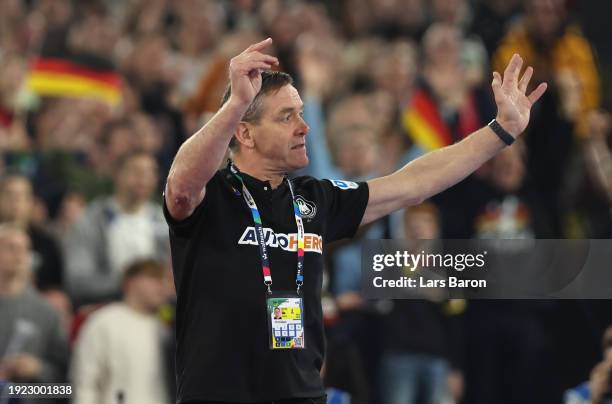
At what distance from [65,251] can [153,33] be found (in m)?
3.30

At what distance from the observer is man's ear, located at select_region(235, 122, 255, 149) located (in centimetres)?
425

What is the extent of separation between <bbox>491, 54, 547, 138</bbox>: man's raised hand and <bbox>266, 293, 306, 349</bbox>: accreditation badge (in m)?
1.11

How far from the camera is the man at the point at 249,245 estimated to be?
380 centimetres

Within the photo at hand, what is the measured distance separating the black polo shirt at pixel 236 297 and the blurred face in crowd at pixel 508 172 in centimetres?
409

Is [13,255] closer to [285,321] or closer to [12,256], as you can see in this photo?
[12,256]

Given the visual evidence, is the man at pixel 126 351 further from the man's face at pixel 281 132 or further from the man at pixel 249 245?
the man's face at pixel 281 132

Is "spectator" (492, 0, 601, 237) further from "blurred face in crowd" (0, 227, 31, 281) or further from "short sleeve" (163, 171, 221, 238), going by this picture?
"short sleeve" (163, 171, 221, 238)

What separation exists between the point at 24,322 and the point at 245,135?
3.38 m

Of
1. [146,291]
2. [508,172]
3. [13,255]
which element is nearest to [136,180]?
[146,291]

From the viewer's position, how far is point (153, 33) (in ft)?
35.3

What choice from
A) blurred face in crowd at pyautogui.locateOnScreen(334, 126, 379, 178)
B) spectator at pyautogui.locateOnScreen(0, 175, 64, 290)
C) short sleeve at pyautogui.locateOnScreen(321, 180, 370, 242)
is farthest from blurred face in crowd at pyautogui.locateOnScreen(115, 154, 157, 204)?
short sleeve at pyautogui.locateOnScreen(321, 180, 370, 242)

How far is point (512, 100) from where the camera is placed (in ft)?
14.5

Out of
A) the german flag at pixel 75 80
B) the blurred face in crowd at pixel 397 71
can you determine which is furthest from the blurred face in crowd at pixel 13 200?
the blurred face in crowd at pixel 397 71

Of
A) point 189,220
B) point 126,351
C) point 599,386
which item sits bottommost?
point 599,386
